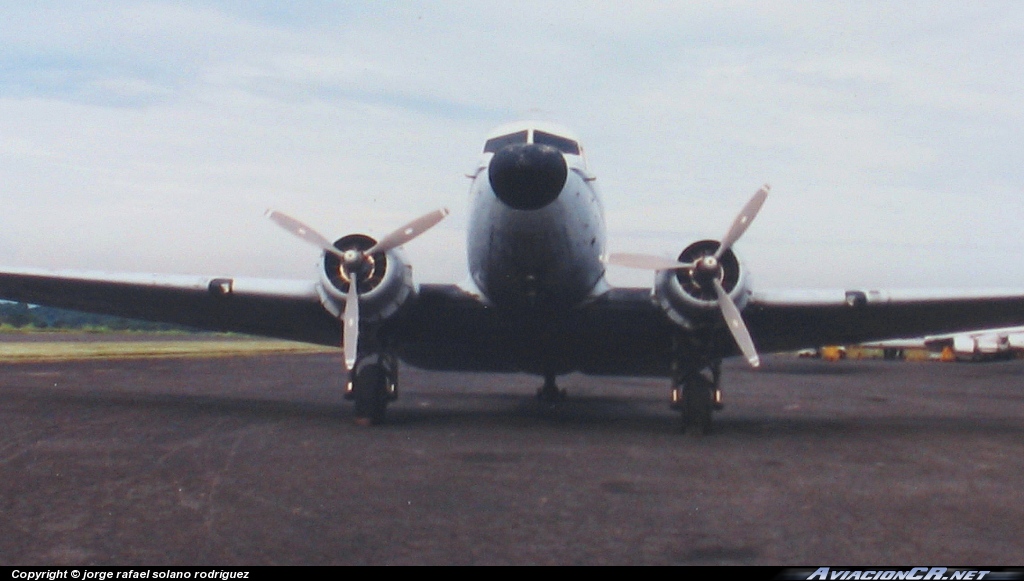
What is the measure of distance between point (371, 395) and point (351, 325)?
1394 millimetres

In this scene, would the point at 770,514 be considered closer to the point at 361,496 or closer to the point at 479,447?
the point at 361,496

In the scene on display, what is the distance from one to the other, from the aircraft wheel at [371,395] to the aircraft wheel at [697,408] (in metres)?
4.98

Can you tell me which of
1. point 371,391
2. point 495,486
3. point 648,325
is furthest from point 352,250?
point 495,486

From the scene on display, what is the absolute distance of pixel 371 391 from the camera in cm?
1559

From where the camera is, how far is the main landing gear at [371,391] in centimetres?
1562

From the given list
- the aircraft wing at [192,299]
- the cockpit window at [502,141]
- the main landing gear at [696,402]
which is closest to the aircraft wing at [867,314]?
the main landing gear at [696,402]

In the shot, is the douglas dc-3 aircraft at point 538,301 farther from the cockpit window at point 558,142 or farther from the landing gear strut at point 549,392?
the landing gear strut at point 549,392

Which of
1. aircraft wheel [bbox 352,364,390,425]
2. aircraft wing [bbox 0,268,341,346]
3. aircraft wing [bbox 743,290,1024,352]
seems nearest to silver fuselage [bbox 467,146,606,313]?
aircraft wheel [bbox 352,364,390,425]

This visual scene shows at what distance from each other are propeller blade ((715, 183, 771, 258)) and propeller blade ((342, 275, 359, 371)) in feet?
19.2

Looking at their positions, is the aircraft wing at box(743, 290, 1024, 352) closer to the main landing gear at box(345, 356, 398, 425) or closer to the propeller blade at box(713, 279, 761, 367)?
the propeller blade at box(713, 279, 761, 367)

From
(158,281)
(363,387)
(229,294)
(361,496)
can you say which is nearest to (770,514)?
(361,496)

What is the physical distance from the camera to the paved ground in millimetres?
6688

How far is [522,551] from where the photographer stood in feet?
21.6
